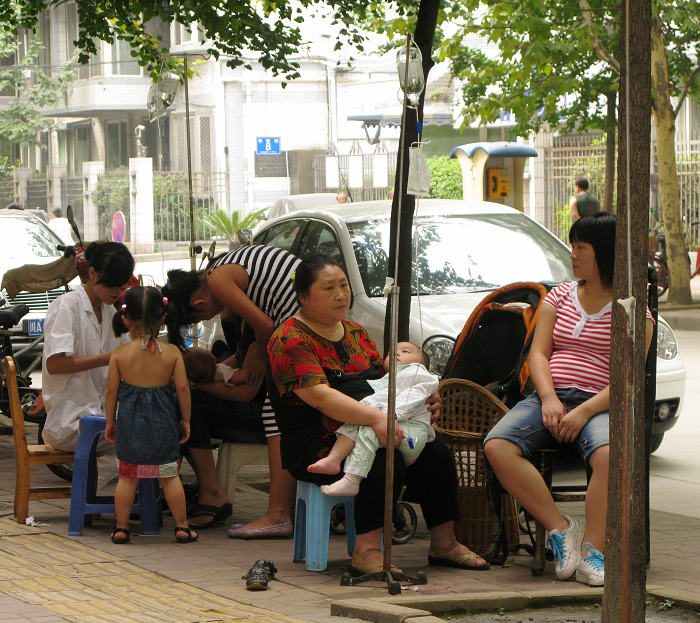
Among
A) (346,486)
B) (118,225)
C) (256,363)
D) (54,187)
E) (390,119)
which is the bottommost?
(346,486)

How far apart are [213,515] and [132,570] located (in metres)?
1.12

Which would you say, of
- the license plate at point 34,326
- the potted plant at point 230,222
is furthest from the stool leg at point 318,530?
the potted plant at point 230,222

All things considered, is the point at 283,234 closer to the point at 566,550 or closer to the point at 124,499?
the point at 124,499

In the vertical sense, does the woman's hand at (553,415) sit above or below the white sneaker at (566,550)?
above

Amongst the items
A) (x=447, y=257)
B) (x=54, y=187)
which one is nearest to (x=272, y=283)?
(x=447, y=257)

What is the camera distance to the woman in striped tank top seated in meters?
5.52

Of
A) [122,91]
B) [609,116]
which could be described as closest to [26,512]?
[609,116]

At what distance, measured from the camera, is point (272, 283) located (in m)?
7.04

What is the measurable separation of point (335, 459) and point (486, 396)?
0.95 metres

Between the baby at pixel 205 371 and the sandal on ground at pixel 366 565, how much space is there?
5.45ft

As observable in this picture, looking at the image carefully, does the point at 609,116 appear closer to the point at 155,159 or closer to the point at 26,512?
the point at 26,512

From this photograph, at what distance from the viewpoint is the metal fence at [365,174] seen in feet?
132

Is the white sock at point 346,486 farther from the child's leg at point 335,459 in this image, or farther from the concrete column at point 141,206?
the concrete column at point 141,206

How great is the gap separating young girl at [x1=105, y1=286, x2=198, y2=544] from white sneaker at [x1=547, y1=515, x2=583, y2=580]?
1.97 meters
